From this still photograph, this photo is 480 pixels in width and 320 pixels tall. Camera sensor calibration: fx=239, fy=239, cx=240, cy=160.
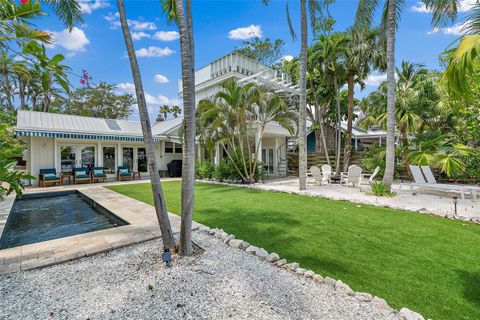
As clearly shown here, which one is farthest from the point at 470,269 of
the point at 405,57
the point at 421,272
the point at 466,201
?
the point at 405,57

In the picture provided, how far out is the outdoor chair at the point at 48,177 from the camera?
16.9 metres

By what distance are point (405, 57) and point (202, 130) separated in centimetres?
1733

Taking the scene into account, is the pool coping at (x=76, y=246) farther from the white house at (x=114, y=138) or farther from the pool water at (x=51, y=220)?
the white house at (x=114, y=138)

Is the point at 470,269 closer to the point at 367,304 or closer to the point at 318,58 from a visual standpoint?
the point at 367,304

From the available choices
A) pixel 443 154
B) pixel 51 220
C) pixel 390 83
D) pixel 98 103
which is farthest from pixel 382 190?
pixel 98 103

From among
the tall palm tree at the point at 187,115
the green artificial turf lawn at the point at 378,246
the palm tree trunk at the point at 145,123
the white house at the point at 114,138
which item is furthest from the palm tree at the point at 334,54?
the palm tree trunk at the point at 145,123

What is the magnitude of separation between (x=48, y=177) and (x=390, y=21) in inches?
896

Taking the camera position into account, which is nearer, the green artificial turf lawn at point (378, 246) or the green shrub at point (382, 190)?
the green artificial turf lawn at point (378, 246)

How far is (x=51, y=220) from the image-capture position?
8906 mm

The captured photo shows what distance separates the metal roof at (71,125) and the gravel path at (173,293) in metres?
16.7

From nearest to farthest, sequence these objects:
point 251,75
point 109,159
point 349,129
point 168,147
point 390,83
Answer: point 390,83 → point 349,129 → point 251,75 → point 109,159 → point 168,147

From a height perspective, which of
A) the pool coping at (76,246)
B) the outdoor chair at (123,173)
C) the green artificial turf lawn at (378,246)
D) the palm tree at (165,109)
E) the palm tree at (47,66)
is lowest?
the green artificial turf lawn at (378,246)

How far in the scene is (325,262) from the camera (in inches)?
187

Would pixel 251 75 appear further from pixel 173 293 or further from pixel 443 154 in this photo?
pixel 173 293
